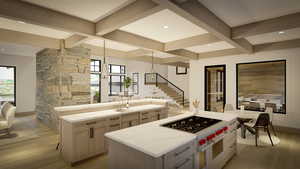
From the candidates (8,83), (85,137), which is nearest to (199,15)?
(85,137)

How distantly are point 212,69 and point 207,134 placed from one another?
16.3 ft

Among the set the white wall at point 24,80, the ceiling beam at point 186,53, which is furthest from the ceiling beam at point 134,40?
the white wall at point 24,80

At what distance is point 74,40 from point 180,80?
26.6 feet

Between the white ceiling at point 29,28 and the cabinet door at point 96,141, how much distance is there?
2.68 metres

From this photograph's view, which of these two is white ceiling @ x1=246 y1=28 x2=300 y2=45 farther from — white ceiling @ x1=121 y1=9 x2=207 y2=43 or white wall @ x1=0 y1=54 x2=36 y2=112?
white wall @ x1=0 y1=54 x2=36 y2=112

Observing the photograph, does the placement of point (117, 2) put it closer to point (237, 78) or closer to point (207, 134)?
point (207, 134)

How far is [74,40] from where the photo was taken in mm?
4027

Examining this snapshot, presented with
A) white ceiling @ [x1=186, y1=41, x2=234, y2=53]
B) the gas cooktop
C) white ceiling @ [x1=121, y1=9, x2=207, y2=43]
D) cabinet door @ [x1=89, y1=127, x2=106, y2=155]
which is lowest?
cabinet door @ [x1=89, y1=127, x2=106, y2=155]

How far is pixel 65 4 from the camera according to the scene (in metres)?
2.42

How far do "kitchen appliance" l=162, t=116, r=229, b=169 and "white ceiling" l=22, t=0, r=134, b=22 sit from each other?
2.07m

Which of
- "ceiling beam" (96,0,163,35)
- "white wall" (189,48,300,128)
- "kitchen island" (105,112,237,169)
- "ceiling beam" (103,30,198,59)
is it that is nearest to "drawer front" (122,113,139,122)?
"kitchen island" (105,112,237,169)

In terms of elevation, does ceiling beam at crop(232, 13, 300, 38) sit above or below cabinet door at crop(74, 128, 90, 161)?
above

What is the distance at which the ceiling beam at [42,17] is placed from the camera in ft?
7.50

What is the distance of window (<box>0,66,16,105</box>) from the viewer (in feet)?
22.5
